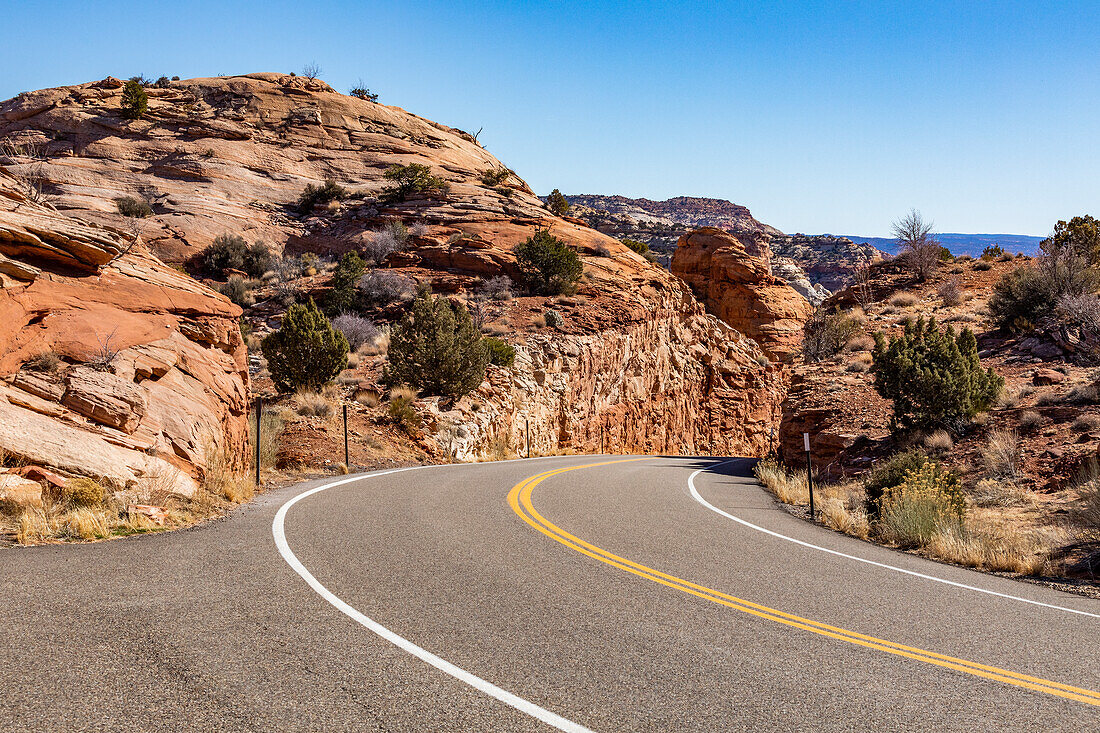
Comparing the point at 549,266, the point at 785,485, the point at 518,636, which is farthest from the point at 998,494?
the point at 549,266

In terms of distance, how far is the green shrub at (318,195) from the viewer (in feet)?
148

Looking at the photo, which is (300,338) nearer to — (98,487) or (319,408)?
(319,408)

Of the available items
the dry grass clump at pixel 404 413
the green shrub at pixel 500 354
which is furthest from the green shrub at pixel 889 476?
the green shrub at pixel 500 354

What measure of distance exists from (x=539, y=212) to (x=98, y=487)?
3988cm

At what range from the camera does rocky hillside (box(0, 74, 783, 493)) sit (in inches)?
1171

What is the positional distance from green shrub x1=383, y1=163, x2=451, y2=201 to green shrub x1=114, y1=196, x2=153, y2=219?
45.8ft

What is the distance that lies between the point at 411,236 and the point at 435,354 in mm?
19376

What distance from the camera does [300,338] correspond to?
22297 mm

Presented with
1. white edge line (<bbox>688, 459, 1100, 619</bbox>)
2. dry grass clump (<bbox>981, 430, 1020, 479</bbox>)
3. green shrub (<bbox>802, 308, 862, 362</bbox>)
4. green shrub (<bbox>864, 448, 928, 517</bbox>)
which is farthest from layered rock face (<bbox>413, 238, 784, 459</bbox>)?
dry grass clump (<bbox>981, 430, 1020, 479</bbox>)

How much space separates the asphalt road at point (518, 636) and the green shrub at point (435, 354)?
14.4 m

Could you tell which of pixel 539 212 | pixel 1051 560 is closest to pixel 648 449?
pixel 539 212

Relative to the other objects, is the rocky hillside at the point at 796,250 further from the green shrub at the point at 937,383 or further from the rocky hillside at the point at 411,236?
the green shrub at the point at 937,383

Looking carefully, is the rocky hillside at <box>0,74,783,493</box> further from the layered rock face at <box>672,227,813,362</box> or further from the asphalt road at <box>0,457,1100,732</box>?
the asphalt road at <box>0,457,1100,732</box>

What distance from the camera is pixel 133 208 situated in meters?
38.8
